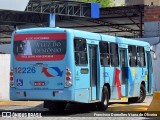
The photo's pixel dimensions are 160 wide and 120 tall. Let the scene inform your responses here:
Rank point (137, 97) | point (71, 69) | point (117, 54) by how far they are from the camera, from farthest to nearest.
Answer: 1. point (137, 97)
2. point (117, 54)
3. point (71, 69)

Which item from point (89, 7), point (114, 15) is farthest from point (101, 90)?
point (114, 15)

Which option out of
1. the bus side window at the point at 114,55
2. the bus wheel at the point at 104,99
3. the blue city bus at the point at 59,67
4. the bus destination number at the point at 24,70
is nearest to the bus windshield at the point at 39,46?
the blue city bus at the point at 59,67

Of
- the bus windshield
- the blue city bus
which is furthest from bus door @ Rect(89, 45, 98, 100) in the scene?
the bus windshield

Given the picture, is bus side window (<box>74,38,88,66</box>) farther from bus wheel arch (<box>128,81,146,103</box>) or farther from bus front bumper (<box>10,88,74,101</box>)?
bus wheel arch (<box>128,81,146,103</box>)

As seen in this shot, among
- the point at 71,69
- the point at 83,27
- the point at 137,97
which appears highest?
the point at 83,27

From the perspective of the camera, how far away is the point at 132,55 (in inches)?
820

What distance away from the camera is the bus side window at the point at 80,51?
16.0 metres

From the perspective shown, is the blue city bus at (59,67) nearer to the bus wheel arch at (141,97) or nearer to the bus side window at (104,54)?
the bus side window at (104,54)

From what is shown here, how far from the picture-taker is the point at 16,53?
16547 mm

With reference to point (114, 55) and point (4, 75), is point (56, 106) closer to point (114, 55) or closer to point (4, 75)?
point (114, 55)

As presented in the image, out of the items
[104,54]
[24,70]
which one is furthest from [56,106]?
[104,54]

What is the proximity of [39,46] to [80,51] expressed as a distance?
1441mm

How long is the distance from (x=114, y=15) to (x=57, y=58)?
25899 millimetres

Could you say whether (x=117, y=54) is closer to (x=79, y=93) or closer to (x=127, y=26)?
(x=79, y=93)
